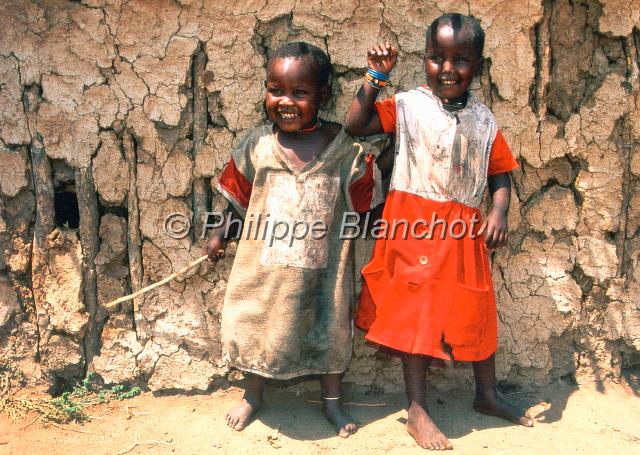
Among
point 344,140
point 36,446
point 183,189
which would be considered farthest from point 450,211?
point 36,446

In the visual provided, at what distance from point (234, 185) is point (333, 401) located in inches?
36.6

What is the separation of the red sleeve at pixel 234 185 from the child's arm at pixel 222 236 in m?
0.10

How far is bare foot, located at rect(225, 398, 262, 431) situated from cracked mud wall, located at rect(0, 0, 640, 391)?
24 centimetres

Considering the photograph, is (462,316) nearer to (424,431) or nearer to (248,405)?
(424,431)

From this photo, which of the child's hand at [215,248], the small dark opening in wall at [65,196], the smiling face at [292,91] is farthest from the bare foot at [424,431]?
the small dark opening in wall at [65,196]

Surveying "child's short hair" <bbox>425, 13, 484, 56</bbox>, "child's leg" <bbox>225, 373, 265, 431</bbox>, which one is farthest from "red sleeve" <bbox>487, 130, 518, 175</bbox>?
"child's leg" <bbox>225, 373, 265, 431</bbox>

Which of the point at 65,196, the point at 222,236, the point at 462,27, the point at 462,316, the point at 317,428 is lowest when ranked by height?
the point at 317,428

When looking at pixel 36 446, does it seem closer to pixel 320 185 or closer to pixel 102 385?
pixel 102 385

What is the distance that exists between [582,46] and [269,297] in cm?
160

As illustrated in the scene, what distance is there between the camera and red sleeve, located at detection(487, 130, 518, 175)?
2463 mm

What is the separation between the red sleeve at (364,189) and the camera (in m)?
2.50

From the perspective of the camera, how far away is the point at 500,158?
97.1 inches

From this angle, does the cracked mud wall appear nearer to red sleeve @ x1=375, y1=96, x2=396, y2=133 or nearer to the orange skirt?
red sleeve @ x1=375, y1=96, x2=396, y2=133

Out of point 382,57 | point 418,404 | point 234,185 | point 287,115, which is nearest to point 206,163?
point 234,185
